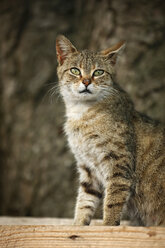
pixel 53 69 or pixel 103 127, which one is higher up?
pixel 53 69

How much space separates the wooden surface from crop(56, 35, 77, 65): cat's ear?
1592 millimetres

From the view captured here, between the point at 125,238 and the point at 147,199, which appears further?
the point at 147,199

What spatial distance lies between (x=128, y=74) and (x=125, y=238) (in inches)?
127

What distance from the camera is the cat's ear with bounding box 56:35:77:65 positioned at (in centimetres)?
308

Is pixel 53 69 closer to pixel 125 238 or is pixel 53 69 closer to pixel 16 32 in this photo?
pixel 16 32

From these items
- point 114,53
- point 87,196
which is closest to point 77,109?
point 114,53

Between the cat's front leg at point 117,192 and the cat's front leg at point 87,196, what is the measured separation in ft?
1.21

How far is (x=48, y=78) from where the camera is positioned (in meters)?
5.71

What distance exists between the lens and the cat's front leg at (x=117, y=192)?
2604 mm

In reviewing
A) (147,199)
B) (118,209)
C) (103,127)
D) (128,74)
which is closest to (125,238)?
(118,209)

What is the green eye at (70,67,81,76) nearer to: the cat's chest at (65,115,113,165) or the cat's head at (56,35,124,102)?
the cat's head at (56,35,124,102)

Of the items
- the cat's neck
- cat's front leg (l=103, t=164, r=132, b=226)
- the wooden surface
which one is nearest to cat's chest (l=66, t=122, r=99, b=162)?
the cat's neck

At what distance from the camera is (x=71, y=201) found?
5.31 meters

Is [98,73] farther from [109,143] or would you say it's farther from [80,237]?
[80,237]
